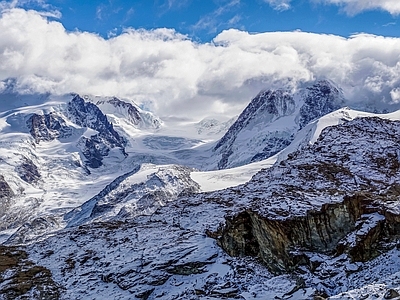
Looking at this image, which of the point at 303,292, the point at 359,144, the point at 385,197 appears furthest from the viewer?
the point at 359,144

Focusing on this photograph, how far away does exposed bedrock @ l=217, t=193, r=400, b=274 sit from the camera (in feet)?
175

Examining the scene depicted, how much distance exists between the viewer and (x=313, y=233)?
2219 inches

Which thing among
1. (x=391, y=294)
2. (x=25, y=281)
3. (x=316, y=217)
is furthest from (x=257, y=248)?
(x=25, y=281)

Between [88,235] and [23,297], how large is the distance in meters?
16.2

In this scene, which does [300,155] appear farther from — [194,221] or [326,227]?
[326,227]

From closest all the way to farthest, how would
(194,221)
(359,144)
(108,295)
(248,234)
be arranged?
1. (108,295)
2. (248,234)
3. (194,221)
4. (359,144)

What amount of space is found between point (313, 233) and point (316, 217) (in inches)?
69.3

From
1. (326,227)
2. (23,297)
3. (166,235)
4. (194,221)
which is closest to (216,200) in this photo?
(194,221)

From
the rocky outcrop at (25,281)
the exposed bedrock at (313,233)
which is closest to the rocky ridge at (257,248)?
the exposed bedrock at (313,233)

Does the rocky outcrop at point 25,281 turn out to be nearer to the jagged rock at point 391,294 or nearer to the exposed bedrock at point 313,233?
the exposed bedrock at point 313,233

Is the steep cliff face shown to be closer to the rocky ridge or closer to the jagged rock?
the rocky ridge

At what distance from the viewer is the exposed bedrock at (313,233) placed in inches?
2104

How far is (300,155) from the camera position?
85562 millimetres

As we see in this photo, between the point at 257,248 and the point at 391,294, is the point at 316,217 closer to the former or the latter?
the point at 257,248
